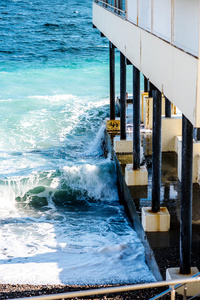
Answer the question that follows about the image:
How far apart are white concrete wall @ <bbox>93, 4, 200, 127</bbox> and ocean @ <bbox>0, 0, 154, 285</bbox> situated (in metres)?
3.66

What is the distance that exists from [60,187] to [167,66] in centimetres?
914

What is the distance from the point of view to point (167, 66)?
6746 mm

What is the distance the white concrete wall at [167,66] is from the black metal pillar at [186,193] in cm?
55

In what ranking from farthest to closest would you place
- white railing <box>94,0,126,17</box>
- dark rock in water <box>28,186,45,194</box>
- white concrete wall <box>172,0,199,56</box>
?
1. dark rock in water <box>28,186,45,194</box>
2. white railing <box>94,0,126,17</box>
3. white concrete wall <box>172,0,199,56</box>

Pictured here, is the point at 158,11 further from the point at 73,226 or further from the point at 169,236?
the point at 73,226

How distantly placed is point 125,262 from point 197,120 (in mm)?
5048

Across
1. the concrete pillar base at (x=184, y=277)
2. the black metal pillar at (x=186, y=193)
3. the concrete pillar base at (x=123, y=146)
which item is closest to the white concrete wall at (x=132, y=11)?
the black metal pillar at (x=186, y=193)

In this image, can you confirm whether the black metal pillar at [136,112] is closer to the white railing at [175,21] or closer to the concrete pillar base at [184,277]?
the white railing at [175,21]

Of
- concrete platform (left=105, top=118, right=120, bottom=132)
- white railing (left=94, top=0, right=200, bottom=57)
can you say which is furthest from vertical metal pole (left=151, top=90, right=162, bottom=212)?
concrete platform (left=105, top=118, right=120, bottom=132)

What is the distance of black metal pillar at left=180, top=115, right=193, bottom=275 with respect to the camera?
22.5ft

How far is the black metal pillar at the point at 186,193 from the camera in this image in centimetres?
684

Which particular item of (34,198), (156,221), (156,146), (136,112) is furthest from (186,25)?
(34,198)

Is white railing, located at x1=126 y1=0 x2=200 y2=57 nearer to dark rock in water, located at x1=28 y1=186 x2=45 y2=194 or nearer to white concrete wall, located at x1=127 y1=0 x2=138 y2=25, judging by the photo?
white concrete wall, located at x1=127 y1=0 x2=138 y2=25

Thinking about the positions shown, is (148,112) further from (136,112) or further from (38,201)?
(136,112)
